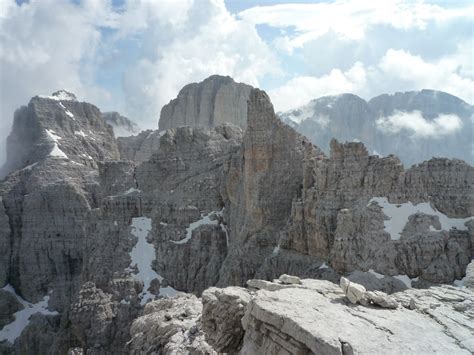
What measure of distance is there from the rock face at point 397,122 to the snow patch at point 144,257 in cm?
4957

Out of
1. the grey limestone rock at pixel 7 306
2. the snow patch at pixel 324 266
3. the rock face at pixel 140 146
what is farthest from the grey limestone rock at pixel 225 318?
the rock face at pixel 140 146

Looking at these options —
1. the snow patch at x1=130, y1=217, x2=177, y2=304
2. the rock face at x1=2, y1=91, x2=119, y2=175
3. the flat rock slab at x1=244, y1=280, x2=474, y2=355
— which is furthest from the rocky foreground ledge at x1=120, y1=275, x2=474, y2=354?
the rock face at x1=2, y1=91, x2=119, y2=175

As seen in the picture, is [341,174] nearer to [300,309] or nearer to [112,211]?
[300,309]

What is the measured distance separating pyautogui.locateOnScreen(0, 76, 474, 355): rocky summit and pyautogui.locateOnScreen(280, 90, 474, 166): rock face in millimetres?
3574

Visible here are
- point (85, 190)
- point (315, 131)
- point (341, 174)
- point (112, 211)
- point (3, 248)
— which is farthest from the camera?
point (315, 131)

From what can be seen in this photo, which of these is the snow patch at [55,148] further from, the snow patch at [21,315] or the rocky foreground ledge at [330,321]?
the rocky foreground ledge at [330,321]

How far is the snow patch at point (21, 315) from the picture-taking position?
87.6 metres

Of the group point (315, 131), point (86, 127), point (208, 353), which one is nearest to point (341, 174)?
point (208, 353)

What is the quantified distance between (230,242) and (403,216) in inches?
1187

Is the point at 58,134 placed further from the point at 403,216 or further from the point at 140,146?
A: the point at 403,216

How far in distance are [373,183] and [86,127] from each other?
92260mm

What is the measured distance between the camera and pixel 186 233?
79.5 m

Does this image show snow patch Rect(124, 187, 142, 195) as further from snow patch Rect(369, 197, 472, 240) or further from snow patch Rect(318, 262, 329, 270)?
snow patch Rect(369, 197, 472, 240)

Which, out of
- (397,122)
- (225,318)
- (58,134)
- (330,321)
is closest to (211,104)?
(58,134)
